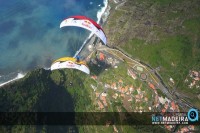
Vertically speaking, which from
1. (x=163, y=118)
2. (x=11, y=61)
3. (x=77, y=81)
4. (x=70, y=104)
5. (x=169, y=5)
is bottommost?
(x=163, y=118)

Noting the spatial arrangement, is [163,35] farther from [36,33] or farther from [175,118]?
[36,33]

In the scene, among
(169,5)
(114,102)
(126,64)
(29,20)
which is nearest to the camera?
(114,102)

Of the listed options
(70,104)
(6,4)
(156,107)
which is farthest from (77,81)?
(6,4)

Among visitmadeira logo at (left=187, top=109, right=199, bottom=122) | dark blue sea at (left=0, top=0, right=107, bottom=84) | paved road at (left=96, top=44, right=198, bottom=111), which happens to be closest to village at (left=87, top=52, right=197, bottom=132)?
paved road at (left=96, top=44, right=198, bottom=111)

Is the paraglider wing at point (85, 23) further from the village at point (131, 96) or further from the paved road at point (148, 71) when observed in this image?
the paved road at point (148, 71)

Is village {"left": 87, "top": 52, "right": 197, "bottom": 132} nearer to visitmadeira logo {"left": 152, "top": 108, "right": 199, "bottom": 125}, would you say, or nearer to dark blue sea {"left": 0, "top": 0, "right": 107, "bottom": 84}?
visitmadeira logo {"left": 152, "top": 108, "right": 199, "bottom": 125}

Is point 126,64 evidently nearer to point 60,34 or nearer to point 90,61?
point 90,61

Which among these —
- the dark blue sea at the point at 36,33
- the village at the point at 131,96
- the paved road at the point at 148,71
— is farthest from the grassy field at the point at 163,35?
the dark blue sea at the point at 36,33
